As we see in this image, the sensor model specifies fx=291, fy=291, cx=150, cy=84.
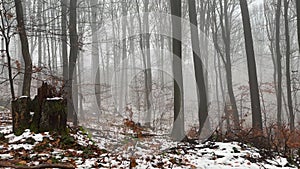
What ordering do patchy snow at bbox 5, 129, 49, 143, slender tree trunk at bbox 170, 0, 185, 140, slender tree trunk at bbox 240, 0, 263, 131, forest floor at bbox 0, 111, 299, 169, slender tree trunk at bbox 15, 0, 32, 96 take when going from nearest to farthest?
forest floor at bbox 0, 111, 299, 169
patchy snow at bbox 5, 129, 49, 143
slender tree trunk at bbox 15, 0, 32, 96
slender tree trunk at bbox 170, 0, 185, 140
slender tree trunk at bbox 240, 0, 263, 131

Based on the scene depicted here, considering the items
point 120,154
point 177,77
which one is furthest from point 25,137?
point 177,77

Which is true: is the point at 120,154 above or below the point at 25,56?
below

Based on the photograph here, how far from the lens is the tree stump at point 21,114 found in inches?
248

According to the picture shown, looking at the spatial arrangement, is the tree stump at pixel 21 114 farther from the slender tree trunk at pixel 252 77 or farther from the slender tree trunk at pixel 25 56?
the slender tree trunk at pixel 252 77

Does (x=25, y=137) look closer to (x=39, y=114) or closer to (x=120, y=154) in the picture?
(x=39, y=114)

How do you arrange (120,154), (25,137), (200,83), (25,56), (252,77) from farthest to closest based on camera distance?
(252,77), (200,83), (25,56), (25,137), (120,154)

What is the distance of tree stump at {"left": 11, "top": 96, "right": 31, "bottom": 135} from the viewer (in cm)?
629

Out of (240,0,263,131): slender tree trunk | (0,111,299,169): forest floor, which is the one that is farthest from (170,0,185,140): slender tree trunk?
(240,0,263,131): slender tree trunk

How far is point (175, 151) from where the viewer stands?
641 centimetres

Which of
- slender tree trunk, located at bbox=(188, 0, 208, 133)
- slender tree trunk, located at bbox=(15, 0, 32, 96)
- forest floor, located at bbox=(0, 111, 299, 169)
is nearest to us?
forest floor, located at bbox=(0, 111, 299, 169)

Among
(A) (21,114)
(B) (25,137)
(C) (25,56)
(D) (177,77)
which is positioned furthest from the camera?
(D) (177,77)

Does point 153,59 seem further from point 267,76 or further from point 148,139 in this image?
point 267,76

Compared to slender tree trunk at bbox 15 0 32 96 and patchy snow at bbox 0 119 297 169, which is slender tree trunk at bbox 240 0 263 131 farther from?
slender tree trunk at bbox 15 0 32 96

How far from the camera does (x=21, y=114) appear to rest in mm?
6336
